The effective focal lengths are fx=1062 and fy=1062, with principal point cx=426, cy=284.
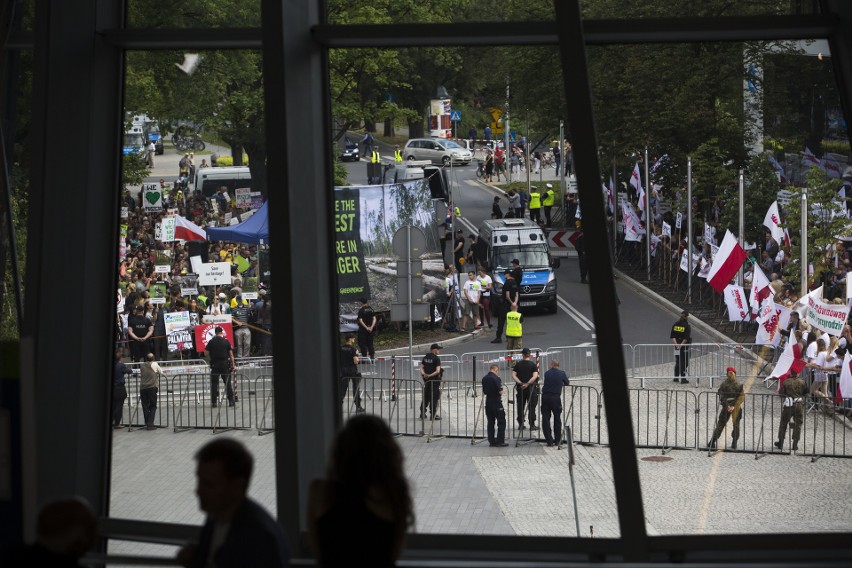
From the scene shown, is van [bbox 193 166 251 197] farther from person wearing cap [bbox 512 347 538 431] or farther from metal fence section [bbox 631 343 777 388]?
metal fence section [bbox 631 343 777 388]

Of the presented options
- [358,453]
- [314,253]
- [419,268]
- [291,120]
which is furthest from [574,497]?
[358,453]

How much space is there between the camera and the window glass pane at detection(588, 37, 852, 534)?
437 centimetres

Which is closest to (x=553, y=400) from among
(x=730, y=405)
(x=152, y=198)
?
(x=730, y=405)

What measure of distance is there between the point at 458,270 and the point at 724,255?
121cm

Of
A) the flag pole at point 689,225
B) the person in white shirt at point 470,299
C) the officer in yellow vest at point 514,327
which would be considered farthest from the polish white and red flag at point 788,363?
the person in white shirt at point 470,299

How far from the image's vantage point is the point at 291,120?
4.45m

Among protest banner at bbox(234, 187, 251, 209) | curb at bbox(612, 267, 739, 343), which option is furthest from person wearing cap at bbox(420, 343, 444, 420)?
protest banner at bbox(234, 187, 251, 209)

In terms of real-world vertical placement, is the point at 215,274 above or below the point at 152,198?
below

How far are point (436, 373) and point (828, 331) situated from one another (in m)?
1.75

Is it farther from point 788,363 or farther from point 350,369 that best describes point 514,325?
point 788,363

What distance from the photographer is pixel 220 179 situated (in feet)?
16.5

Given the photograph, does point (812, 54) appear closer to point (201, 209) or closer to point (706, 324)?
point (706, 324)

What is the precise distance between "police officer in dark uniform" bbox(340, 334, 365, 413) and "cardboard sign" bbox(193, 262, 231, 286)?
0.71 m

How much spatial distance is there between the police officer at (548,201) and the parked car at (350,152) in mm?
877
